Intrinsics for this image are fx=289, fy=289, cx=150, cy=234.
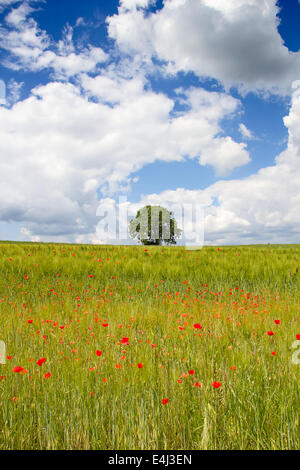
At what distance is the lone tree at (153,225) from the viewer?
63.9 metres

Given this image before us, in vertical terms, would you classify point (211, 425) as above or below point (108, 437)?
above

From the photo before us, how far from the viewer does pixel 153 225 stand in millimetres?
64750

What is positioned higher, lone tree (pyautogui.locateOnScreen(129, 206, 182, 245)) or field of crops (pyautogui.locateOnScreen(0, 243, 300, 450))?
lone tree (pyautogui.locateOnScreen(129, 206, 182, 245))

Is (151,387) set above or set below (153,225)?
below

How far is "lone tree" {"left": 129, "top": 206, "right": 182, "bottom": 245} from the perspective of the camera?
210 ft

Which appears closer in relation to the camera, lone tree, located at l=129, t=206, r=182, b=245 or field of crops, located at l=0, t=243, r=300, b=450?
field of crops, located at l=0, t=243, r=300, b=450

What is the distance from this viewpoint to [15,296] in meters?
7.89

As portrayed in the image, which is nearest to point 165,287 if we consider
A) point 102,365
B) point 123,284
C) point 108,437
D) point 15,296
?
point 123,284

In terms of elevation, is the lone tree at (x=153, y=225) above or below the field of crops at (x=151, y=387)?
above

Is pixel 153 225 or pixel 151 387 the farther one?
pixel 153 225

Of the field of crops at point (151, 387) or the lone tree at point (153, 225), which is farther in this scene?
the lone tree at point (153, 225)
